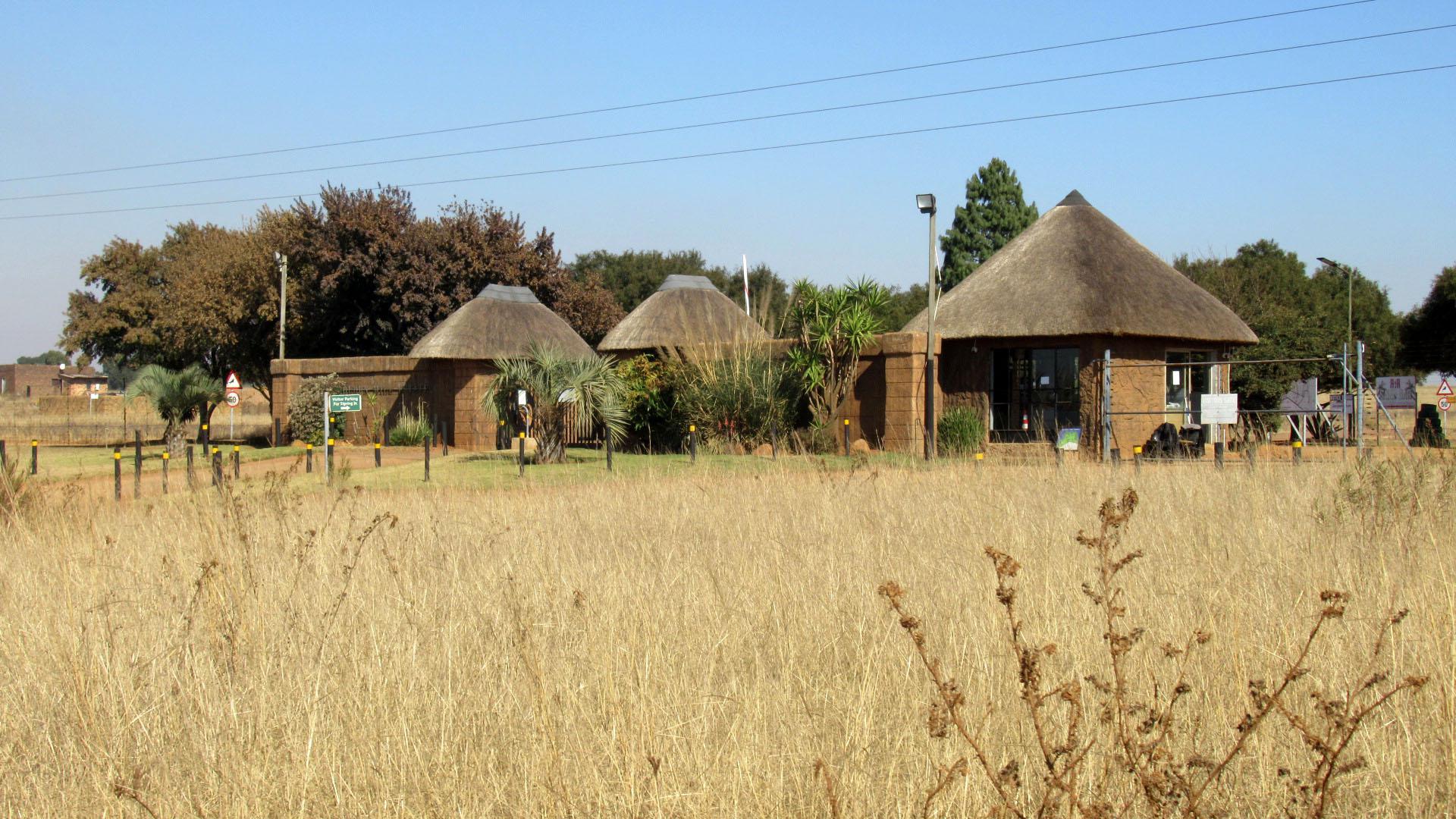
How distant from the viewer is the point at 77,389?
8462 centimetres

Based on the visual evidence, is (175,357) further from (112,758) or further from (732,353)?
(112,758)

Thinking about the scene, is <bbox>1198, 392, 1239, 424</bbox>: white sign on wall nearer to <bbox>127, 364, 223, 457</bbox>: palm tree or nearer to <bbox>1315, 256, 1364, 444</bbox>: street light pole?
<bbox>1315, 256, 1364, 444</bbox>: street light pole

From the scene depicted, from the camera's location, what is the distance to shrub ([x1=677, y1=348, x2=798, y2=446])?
22.9 meters

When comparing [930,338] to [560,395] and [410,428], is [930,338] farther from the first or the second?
[410,428]

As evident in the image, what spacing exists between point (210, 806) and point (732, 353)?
2022 centimetres

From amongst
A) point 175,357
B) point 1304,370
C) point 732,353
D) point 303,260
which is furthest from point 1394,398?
point 175,357

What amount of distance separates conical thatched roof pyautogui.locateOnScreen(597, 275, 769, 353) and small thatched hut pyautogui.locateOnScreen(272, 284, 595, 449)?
4.04 feet

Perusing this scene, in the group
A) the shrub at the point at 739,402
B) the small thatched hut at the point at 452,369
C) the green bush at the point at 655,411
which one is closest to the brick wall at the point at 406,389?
the small thatched hut at the point at 452,369

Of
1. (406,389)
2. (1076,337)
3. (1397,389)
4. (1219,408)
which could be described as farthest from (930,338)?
(1397,389)

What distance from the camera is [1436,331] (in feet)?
152

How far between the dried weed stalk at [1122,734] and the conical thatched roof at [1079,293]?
18.3 meters

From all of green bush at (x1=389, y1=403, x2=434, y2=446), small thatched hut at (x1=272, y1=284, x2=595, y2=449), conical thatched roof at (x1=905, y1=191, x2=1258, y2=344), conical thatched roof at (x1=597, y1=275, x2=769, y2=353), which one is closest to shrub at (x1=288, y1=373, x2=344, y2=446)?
small thatched hut at (x1=272, y1=284, x2=595, y2=449)

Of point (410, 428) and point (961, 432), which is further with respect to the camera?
point (410, 428)

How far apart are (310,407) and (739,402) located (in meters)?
12.9
